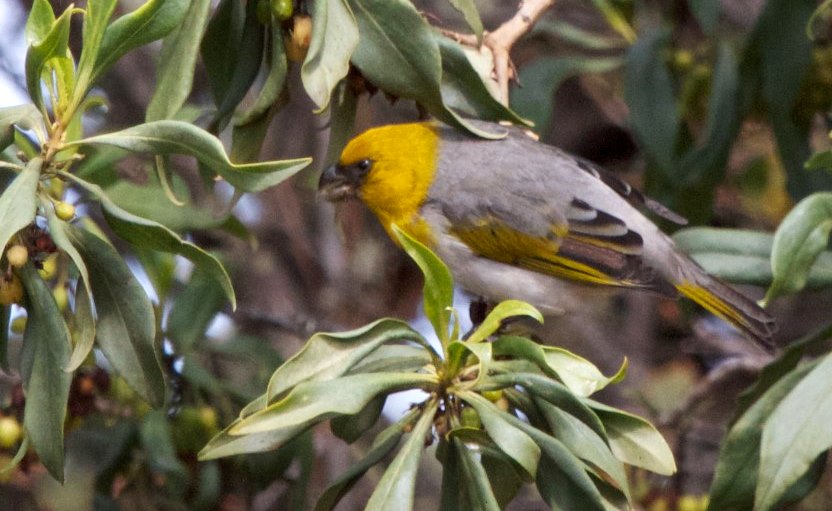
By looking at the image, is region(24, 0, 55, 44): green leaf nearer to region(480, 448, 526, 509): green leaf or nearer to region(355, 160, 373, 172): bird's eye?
region(480, 448, 526, 509): green leaf

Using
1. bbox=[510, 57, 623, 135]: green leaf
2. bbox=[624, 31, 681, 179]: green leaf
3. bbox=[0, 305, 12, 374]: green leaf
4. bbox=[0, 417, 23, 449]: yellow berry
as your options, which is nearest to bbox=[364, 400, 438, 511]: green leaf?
bbox=[0, 305, 12, 374]: green leaf

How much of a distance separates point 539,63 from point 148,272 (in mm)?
1653

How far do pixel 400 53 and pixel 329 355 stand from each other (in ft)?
2.19

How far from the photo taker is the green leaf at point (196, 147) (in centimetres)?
214

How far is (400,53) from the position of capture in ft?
8.31

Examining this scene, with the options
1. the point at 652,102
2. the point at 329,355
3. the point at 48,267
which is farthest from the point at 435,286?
the point at 652,102

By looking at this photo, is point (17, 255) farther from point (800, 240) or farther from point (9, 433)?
point (800, 240)

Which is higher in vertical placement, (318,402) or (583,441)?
(318,402)

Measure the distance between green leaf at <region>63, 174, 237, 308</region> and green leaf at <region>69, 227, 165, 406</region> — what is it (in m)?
0.06

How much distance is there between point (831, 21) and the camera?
13.9 feet

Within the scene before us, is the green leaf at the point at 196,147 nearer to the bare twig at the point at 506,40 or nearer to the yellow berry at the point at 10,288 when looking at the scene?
the yellow berry at the point at 10,288

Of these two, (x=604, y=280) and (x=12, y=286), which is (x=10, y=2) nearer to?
(x=604, y=280)

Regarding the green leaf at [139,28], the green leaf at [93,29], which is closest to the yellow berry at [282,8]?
the green leaf at [139,28]

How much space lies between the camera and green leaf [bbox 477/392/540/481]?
82.2 inches
